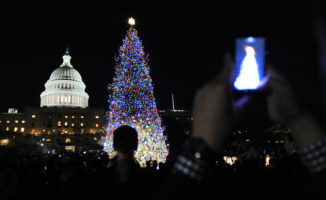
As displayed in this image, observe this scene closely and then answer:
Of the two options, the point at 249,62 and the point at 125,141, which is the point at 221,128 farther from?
the point at 125,141

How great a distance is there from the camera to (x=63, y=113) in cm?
10812

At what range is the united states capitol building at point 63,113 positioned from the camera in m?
108

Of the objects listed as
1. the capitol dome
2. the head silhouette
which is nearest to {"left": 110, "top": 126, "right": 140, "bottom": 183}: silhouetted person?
the head silhouette

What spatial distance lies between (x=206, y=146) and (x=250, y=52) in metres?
→ 0.56

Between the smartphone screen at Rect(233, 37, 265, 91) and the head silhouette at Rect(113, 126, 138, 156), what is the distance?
1.43 meters

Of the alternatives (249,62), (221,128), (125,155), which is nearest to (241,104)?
(221,128)

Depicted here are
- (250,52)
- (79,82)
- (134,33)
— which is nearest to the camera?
(250,52)

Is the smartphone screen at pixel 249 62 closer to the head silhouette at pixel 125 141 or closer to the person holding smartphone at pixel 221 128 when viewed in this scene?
the person holding smartphone at pixel 221 128

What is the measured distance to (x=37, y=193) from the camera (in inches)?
193

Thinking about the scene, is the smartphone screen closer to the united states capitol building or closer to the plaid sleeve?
the plaid sleeve

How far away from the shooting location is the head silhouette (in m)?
2.71

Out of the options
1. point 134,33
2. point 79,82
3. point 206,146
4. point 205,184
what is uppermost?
point 79,82

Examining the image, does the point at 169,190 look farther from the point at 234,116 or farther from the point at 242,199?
the point at 242,199

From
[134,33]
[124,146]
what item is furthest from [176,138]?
[134,33]
